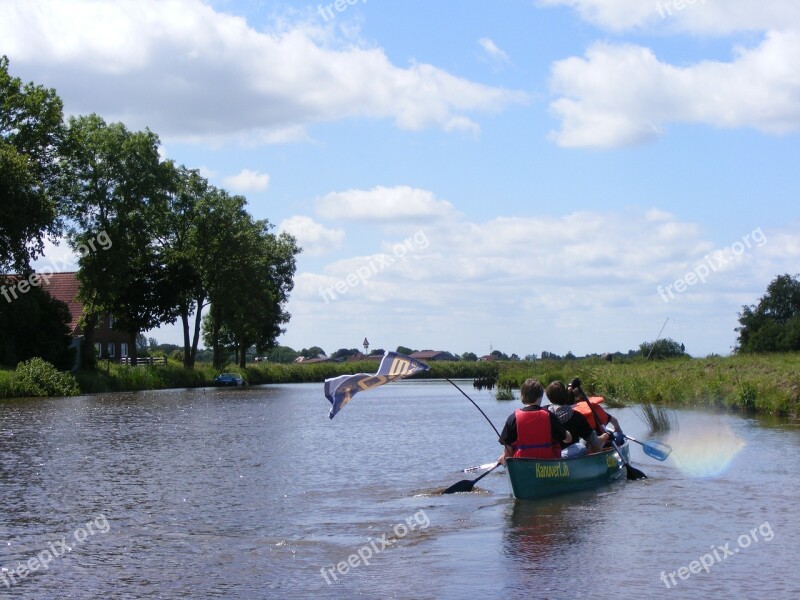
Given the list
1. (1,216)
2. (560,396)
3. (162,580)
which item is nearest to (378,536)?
(162,580)

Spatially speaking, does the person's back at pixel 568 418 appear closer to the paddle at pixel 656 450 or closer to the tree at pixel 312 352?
the paddle at pixel 656 450

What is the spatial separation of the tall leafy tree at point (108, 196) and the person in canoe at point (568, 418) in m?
44.7

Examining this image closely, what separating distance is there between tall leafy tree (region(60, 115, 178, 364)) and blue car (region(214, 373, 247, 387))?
521 inches

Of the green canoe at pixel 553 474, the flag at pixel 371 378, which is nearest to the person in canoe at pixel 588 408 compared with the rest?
the green canoe at pixel 553 474

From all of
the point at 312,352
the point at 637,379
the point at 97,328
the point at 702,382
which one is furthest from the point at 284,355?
the point at 702,382

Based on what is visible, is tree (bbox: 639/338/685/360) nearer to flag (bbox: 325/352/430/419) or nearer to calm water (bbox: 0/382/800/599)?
calm water (bbox: 0/382/800/599)

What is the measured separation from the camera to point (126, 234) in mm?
58625

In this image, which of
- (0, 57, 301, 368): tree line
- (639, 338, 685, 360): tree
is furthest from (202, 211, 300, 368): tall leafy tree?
(639, 338, 685, 360): tree

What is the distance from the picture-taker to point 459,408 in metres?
43.2

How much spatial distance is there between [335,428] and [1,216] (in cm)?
2193

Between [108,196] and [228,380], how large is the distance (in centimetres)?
1934

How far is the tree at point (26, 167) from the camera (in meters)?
45.1

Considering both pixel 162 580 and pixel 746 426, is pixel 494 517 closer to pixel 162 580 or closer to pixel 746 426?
pixel 162 580

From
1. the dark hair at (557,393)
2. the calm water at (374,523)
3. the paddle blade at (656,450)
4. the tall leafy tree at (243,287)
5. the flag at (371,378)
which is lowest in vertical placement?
the calm water at (374,523)
